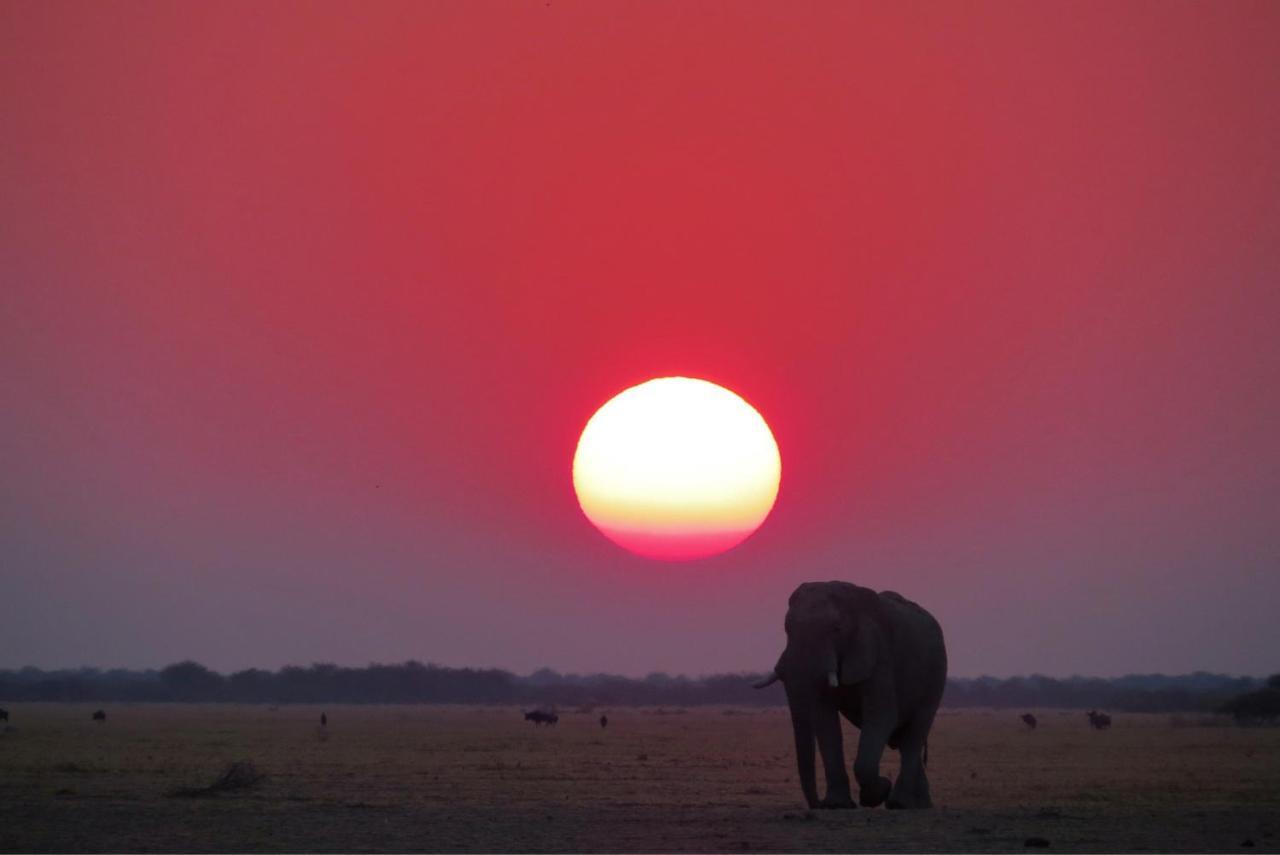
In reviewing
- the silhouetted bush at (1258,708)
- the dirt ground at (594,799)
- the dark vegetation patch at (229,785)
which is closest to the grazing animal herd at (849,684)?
the dirt ground at (594,799)

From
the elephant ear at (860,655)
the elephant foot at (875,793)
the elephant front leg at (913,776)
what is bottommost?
the elephant foot at (875,793)

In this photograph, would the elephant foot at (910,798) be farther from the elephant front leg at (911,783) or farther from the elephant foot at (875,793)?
the elephant foot at (875,793)

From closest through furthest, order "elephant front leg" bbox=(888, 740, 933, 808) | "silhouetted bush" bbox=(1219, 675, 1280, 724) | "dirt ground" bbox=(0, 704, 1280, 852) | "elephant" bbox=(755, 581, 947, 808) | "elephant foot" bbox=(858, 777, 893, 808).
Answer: "dirt ground" bbox=(0, 704, 1280, 852), "elephant foot" bbox=(858, 777, 893, 808), "elephant" bbox=(755, 581, 947, 808), "elephant front leg" bbox=(888, 740, 933, 808), "silhouetted bush" bbox=(1219, 675, 1280, 724)

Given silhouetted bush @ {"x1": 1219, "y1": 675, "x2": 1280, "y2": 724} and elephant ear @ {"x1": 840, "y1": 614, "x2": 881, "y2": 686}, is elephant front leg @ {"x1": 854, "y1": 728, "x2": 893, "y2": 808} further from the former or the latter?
silhouetted bush @ {"x1": 1219, "y1": 675, "x2": 1280, "y2": 724}

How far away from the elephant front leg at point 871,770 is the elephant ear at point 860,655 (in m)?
0.85

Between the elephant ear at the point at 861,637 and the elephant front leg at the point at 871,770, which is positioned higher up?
the elephant ear at the point at 861,637

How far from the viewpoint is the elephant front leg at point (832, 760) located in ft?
98.0

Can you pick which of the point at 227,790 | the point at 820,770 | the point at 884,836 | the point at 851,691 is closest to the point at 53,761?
the point at 227,790

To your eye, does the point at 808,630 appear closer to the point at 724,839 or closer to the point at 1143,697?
the point at 724,839

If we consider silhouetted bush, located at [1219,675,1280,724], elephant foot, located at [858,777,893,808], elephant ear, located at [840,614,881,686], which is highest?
silhouetted bush, located at [1219,675,1280,724]

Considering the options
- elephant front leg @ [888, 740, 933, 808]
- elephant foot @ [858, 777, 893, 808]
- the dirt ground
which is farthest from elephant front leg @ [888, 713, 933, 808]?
elephant foot @ [858, 777, 893, 808]

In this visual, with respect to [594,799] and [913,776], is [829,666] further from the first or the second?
[594,799]

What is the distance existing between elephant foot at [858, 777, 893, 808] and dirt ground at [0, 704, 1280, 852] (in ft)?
0.82

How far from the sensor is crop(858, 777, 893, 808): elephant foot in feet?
97.0
